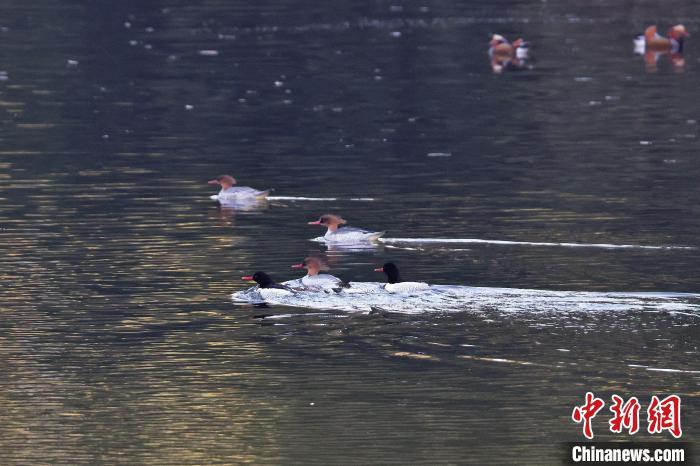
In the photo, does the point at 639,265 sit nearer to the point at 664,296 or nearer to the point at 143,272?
the point at 664,296

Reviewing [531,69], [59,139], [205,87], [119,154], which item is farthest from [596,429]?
[531,69]

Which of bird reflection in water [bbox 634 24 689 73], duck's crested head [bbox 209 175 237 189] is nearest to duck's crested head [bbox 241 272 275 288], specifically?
duck's crested head [bbox 209 175 237 189]

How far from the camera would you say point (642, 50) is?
62.2 metres

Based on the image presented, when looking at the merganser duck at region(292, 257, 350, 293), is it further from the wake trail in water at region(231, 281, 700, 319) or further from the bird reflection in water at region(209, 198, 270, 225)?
the bird reflection in water at region(209, 198, 270, 225)

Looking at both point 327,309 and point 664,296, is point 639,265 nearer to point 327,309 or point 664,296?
point 664,296

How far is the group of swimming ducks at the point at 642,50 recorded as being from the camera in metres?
57.2

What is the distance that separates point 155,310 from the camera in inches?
860

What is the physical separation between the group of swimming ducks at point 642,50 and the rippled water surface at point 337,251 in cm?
177

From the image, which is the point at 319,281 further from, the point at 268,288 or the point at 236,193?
the point at 236,193

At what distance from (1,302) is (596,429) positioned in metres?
9.73

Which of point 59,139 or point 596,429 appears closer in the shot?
point 596,429

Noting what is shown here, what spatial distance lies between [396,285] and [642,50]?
42.3m

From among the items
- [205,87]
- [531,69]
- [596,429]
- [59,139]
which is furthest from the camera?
[531,69]

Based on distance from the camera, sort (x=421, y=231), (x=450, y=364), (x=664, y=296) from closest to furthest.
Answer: (x=450, y=364) < (x=664, y=296) < (x=421, y=231)
